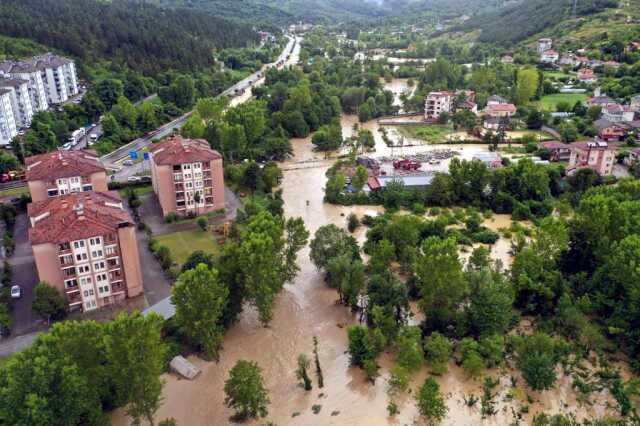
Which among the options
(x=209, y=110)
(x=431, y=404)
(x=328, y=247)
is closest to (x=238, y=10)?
(x=209, y=110)

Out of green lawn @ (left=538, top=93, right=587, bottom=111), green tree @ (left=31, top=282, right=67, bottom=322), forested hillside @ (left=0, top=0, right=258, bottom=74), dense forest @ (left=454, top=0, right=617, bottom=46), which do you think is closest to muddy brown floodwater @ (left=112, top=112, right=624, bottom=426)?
green tree @ (left=31, top=282, right=67, bottom=322)

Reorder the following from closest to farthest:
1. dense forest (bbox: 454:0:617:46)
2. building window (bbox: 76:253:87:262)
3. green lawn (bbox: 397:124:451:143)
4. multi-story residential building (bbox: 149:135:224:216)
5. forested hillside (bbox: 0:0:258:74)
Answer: building window (bbox: 76:253:87:262) < multi-story residential building (bbox: 149:135:224:216) < green lawn (bbox: 397:124:451:143) < forested hillside (bbox: 0:0:258:74) < dense forest (bbox: 454:0:617:46)

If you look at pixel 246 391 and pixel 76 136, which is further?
pixel 76 136

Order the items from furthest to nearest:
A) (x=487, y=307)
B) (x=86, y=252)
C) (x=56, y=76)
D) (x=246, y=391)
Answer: (x=56, y=76)
(x=86, y=252)
(x=487, y=307)
(x=246, y=391)

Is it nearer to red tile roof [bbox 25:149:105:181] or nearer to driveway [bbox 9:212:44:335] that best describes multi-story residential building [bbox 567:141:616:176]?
red tile roof [bbox 25:149:105:181]

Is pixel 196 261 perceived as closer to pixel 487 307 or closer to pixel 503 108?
pixel 487 307

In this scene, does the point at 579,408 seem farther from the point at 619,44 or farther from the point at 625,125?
the point at 619,44
